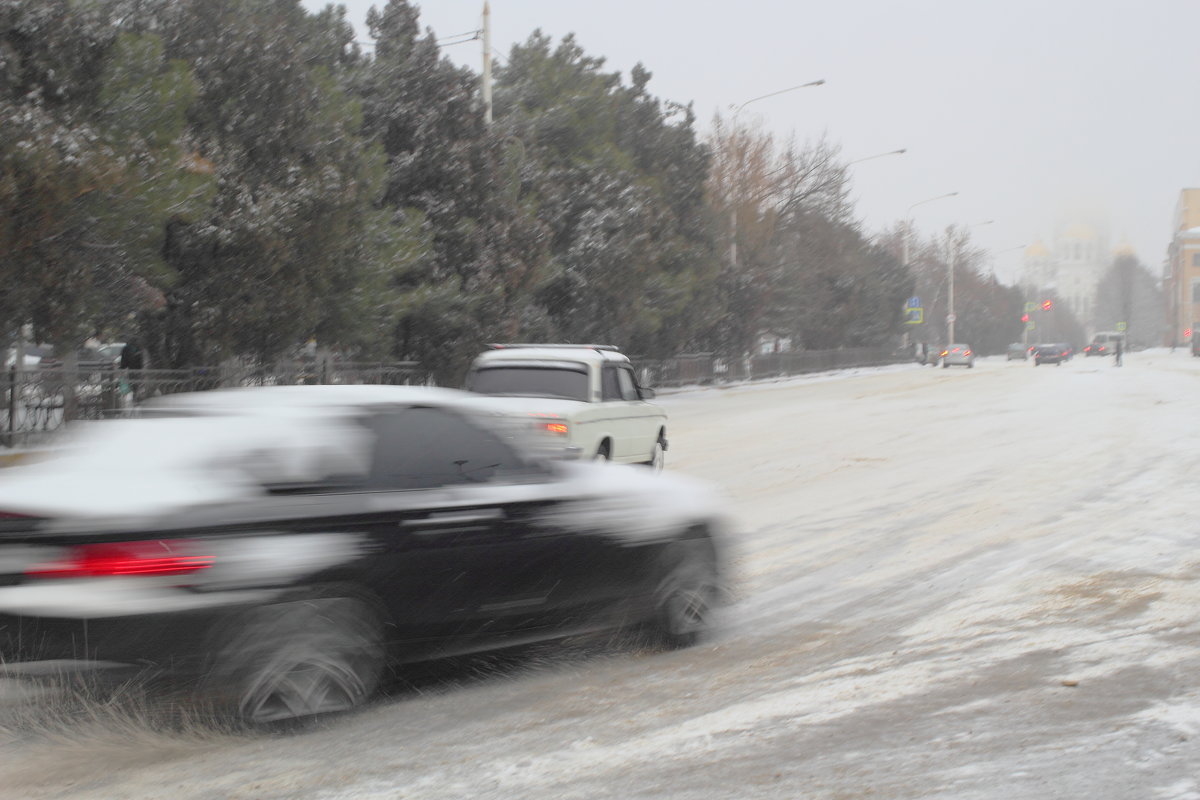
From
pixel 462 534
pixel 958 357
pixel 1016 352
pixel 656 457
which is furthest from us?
pixel 1016 352

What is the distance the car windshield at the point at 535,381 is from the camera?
46.1 feet

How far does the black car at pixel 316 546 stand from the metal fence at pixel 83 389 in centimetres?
1489

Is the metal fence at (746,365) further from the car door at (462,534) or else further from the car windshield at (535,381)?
the car door at (462,534)

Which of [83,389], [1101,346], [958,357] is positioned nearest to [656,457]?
[83,389]

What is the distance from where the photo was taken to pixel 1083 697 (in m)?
5.82

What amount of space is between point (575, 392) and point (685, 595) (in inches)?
281

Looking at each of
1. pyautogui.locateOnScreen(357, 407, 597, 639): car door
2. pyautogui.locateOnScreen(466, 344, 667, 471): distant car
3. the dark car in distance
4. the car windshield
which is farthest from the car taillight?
the dark car in distance

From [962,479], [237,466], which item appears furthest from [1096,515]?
[237,466]

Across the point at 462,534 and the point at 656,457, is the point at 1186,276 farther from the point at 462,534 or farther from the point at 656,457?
the point at 462,534

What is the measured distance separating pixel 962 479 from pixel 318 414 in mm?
10773

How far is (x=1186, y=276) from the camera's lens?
16275 centimetres

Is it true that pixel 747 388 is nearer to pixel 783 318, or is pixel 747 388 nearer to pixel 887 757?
pixel 783 318

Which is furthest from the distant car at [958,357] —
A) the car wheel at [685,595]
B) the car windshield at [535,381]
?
the car wheel at [685,595]

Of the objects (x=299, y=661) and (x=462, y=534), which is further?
(x=462, y=534)
